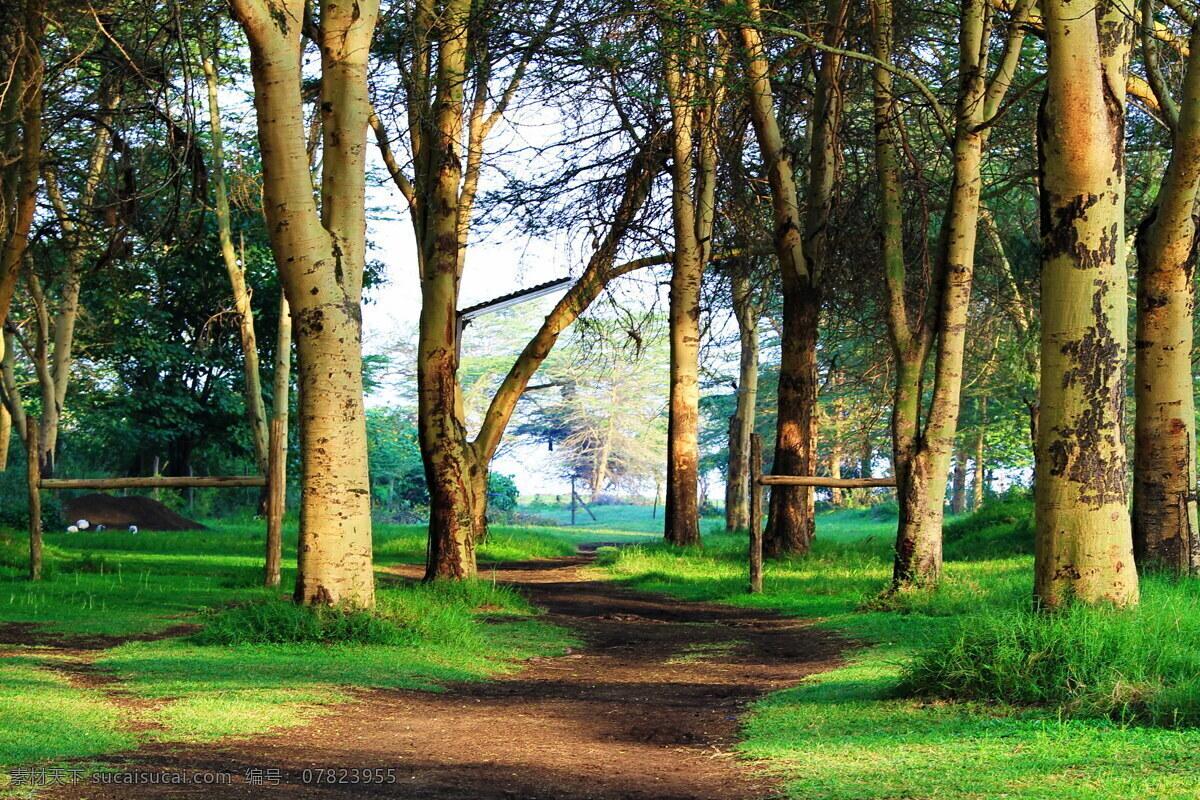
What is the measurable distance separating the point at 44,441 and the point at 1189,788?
20.9 m

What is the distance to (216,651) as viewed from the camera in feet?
25.1

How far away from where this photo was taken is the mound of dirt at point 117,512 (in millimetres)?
23609

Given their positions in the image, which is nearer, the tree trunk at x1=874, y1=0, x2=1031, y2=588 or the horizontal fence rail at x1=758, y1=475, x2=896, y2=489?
the tree trunk at x1=874, y1=0, x2=1031, y2=588

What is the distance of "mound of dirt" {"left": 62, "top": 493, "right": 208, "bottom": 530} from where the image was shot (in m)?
23.6

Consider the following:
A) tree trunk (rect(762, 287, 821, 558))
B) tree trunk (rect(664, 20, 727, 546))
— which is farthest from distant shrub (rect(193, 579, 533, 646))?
tree trunk (rect(664, 20, 727, 546))

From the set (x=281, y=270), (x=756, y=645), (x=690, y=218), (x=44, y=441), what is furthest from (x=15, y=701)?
Result: (x=44, y=441)

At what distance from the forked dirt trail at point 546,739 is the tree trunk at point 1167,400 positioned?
3.13 metres

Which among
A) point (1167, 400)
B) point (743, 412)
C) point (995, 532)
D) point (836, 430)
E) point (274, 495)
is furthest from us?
point (836, 430)

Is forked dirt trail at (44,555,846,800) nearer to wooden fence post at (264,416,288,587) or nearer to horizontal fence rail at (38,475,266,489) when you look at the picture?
wooden fence post at (264,416,288,587)

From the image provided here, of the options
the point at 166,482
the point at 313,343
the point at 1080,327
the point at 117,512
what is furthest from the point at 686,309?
the point at 117,512

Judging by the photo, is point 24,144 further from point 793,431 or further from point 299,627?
point 793,431

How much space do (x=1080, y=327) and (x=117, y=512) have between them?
71.2 feet

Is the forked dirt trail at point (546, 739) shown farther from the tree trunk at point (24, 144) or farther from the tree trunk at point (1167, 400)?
the tree trunk at point (24, 144)

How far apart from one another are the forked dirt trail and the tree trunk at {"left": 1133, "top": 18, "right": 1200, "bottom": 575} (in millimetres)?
3135
